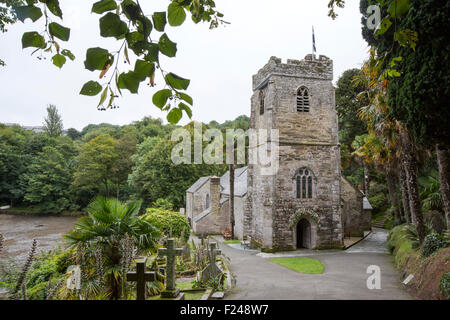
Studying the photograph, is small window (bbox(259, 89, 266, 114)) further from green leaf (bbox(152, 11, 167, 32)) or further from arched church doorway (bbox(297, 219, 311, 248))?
green leaf (bbox(152, 11, 167, 32))

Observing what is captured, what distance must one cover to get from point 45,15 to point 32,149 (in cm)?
5344

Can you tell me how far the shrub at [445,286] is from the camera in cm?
715

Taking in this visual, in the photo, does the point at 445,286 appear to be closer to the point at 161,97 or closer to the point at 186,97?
the point at 186,97

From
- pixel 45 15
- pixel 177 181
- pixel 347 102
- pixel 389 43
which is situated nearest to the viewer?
pixel 45 15

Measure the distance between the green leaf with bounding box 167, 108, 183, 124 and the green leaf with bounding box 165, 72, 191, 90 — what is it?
0.50 ft

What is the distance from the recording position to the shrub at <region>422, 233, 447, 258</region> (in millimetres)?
10223

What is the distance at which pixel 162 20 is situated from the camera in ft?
6.07

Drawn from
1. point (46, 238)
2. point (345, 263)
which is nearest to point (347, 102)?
point (345, 263)

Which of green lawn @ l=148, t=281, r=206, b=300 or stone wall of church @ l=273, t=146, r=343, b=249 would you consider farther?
stone wall of church @ l=273, t=146, r=343, b=249

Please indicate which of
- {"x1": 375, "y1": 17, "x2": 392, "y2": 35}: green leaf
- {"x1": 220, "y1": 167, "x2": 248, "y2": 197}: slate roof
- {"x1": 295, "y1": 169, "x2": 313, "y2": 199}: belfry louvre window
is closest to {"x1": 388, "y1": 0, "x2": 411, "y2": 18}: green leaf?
{"x1": 375, "y1": 17, "x2": 392, "y2": 35}: green leaf

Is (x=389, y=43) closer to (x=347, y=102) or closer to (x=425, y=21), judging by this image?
(x=425, y=21)
